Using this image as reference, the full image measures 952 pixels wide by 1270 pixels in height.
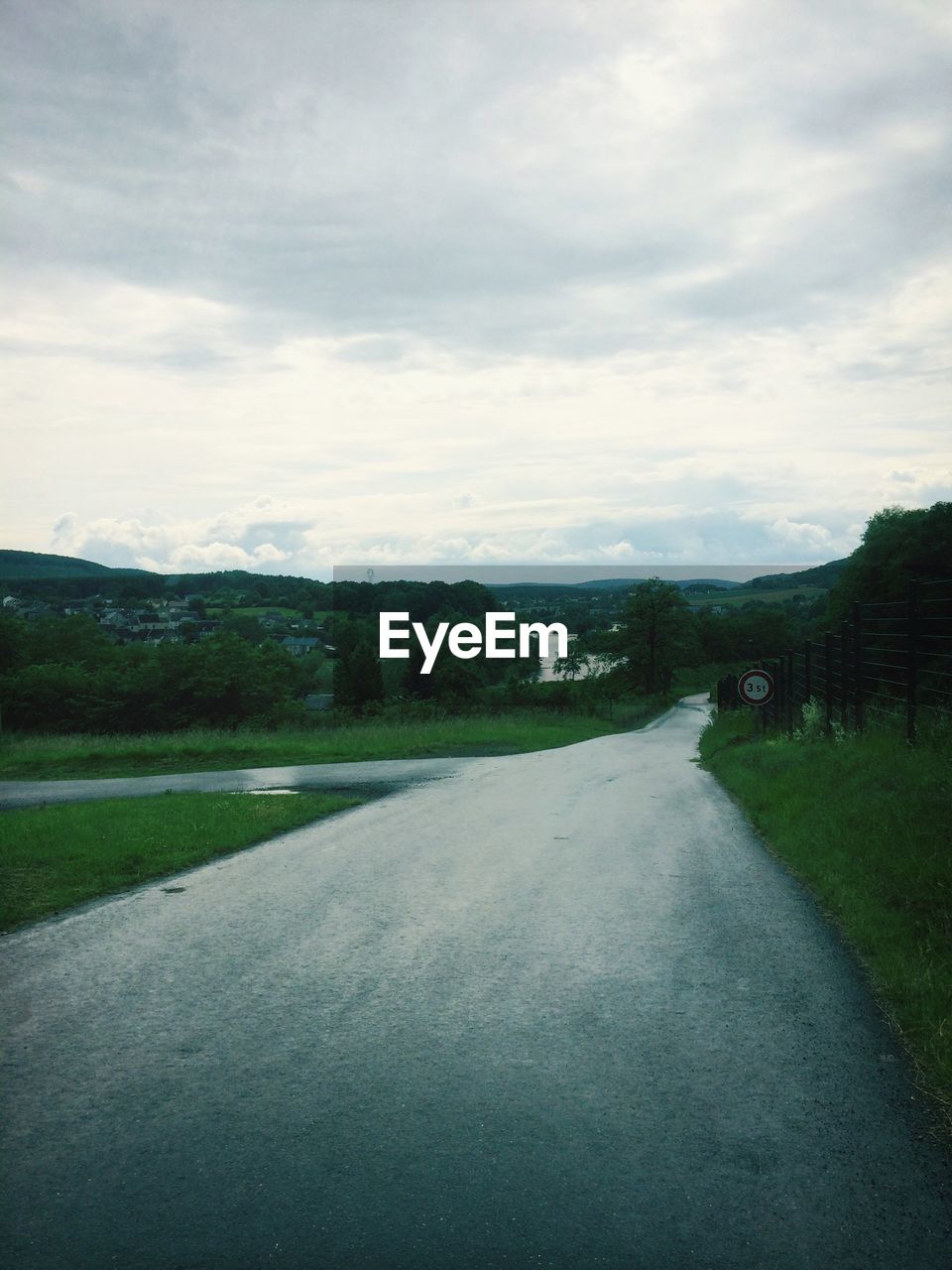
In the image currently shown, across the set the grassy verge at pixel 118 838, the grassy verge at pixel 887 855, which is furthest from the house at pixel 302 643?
the grassy verge at pixel 887 855

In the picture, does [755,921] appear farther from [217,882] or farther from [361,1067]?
[217,882]

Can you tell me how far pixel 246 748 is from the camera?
2953 centimetres

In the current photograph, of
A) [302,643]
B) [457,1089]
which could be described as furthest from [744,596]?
[457,1089]

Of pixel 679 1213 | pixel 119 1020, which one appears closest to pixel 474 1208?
pixel 679 1213

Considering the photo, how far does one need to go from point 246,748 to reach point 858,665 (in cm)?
1868

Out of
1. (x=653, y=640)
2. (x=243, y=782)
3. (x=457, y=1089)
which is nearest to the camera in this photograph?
(x=457, y=1089)

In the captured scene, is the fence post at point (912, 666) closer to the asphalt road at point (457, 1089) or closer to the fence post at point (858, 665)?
the fence post at point (858, 665)

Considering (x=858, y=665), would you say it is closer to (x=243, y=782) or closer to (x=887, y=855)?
(x=887, y=855)

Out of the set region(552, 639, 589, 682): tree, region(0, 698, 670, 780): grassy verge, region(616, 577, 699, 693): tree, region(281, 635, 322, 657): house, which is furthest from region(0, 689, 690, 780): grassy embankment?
region(616, 577, 699, 693): tree

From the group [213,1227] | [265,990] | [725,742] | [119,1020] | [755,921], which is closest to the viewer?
[213,1227]

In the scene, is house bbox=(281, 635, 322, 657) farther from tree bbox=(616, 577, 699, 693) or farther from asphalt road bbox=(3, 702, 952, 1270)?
asphalt road bbox=(3, 702, 952, 1270)

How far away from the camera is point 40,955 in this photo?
6973 mm

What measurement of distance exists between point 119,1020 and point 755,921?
4702 millimetres

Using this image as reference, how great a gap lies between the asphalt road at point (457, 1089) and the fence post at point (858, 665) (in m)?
8.87
